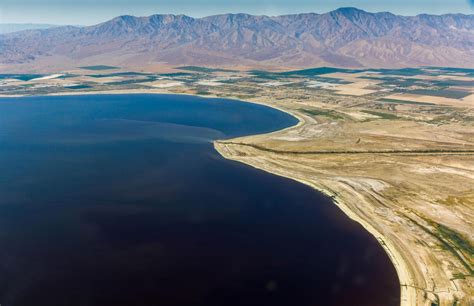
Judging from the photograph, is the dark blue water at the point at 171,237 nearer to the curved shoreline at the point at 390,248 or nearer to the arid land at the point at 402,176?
the curved shoreline at the point at 390,248

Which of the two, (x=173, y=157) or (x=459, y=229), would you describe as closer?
(x=459, y=229)

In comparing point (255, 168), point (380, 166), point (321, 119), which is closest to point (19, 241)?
point (255, 168)

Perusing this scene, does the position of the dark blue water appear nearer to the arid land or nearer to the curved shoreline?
the curved shoreline

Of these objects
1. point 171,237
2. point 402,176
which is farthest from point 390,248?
point 402,176

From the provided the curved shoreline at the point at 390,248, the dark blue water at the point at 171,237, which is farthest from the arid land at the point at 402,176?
the dark blue water at the point at 171,237

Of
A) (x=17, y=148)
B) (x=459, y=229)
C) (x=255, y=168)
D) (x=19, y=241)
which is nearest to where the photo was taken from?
(x=19, y=241)

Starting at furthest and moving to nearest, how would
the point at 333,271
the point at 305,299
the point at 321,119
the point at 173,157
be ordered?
the point at 321,119 < the point at 173,157 < the point at 333,271 < the point at 305,299

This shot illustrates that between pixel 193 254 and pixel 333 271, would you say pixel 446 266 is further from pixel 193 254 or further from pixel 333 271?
pixel 193 254

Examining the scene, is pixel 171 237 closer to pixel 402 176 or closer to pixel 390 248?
pixel 390 248

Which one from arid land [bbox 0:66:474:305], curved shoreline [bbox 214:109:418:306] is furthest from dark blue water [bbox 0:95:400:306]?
arid land [bbox 0:66:474:305]
